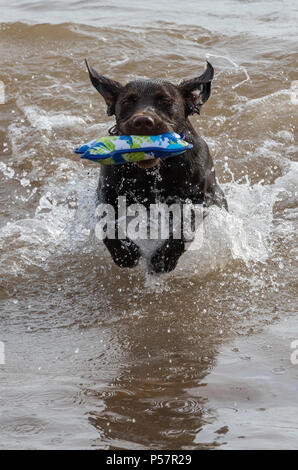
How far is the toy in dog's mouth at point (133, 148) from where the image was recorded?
15.2ft

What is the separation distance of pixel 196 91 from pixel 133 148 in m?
1.15

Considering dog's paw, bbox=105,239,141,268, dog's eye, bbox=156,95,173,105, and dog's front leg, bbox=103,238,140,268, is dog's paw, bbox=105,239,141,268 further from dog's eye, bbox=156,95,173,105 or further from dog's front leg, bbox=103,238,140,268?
dog's eye, bbox=156,95,173,105

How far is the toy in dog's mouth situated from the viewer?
462cm

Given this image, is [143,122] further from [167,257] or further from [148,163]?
[167,257]

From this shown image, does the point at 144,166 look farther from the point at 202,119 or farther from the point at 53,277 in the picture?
the point at 202,119

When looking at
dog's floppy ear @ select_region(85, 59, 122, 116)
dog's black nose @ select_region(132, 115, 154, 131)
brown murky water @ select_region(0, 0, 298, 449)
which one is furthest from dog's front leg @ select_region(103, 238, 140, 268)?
dog's floppy ear @ select_region(85, 59, 122, 116)

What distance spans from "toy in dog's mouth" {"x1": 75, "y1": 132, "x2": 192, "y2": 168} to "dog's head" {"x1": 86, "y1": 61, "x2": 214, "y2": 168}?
0.12 m

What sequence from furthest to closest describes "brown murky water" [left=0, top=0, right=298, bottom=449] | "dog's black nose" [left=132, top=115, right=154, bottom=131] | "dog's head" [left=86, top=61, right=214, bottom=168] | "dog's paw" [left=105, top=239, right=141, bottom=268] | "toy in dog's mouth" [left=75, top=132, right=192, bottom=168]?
1. "dog's paw" [left=105, top=239, right=141, bottom=268]
2. "dog's head" [left=86, top=61, right=214, bottom=168]
3. "dog's black nose" [left=132, top=115, right=154, bottom=131]
4. "toy in dog's mouth" [left=75, top=132, right=192, bottom=168]
5. "brown murky water" [left=0, top=0, right=298, bottom=449]

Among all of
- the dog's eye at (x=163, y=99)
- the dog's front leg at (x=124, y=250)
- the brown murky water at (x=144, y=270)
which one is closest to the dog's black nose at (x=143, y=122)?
the dog's eye at (x=163, y=99)

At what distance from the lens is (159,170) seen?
5242 mm

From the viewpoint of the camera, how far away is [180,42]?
1104 cm

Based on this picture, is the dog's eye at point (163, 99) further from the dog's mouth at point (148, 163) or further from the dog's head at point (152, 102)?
the dog's mouth at point (148, 163)

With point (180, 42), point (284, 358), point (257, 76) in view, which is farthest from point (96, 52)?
point (284, 358)

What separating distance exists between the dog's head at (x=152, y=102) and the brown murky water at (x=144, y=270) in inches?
36.3
